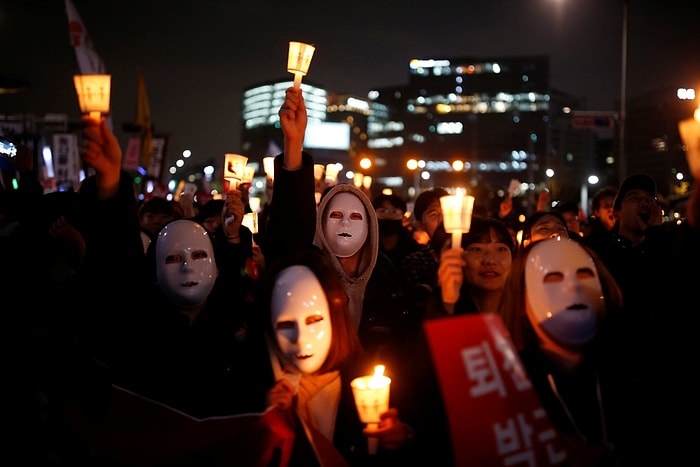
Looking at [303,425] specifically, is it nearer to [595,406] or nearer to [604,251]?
[595,406]

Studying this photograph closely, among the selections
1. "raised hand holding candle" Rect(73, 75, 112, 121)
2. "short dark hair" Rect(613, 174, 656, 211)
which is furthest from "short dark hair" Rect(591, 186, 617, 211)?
"raised hand holding candle" Rect(73, 75, 112, 121)

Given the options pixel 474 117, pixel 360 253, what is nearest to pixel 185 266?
pixel 360 253

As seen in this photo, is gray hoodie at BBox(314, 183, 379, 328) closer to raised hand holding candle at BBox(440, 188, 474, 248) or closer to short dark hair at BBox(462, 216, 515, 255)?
short dark hair at BBox(462, 216, 515, 255)

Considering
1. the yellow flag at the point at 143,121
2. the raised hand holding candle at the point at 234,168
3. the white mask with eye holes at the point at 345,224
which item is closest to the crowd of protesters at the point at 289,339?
the white mask with eye holes at the point at 345,224

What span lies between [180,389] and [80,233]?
1017mm

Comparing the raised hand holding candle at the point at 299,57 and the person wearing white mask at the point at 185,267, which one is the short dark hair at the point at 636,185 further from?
the person wearing white mask at the point at 185,267

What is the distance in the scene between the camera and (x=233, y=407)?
3619mm

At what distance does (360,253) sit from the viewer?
4898 mm

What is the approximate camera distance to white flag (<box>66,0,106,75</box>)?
17625 millimetres

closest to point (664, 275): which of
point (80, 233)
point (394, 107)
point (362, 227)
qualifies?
point (362, 227)

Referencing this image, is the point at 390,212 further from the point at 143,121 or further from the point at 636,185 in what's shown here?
the point at 143,121

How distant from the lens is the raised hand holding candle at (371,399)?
318 centimetres

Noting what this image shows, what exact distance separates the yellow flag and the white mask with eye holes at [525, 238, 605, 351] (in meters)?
18.5

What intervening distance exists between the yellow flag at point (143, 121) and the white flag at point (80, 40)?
196cm
